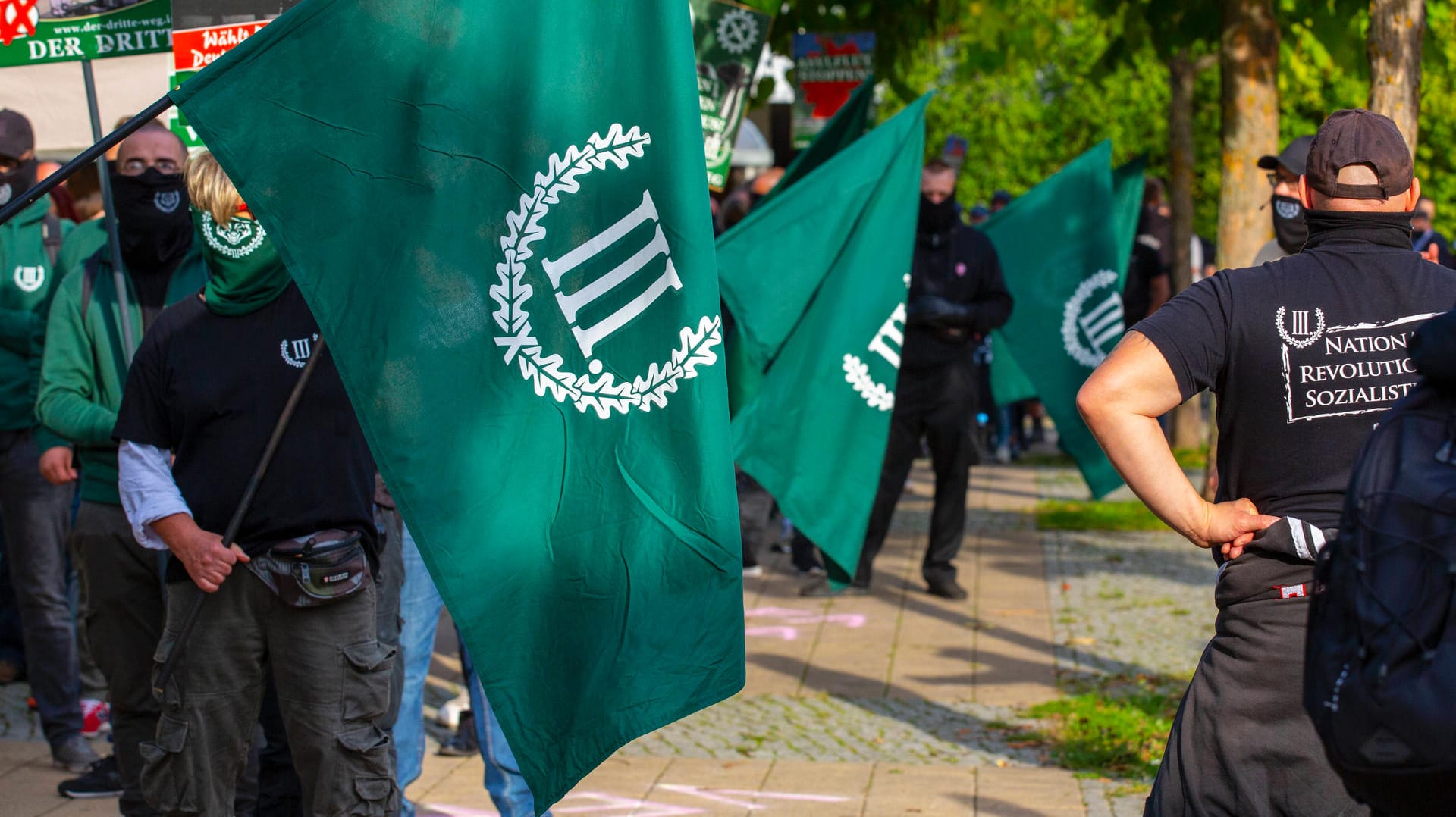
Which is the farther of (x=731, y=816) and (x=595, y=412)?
(x=731, y=816)

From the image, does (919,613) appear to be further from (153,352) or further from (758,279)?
(153,352)

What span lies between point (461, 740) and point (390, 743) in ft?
6.75

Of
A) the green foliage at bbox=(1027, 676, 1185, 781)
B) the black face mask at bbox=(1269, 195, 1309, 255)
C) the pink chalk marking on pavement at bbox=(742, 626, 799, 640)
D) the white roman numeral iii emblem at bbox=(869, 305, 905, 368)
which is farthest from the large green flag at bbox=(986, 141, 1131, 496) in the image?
the black face mask at bbox=(1269, 195, 1309, 255)

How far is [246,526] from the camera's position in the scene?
151 inches

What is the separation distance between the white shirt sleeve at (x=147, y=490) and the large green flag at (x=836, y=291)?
3.29 metres

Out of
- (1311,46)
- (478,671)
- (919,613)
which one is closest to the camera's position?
(478,671)

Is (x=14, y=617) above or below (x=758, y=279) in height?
below

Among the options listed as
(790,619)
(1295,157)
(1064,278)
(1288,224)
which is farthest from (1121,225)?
(1295,157)

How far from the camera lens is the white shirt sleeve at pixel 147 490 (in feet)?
12.5

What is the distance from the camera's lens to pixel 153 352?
3.88m

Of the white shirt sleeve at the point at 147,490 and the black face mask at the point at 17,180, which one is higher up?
the black face mask at the point at 17,180

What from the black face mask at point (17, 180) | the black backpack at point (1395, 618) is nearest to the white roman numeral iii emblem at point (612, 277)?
the black backpack at point (1395, 618)

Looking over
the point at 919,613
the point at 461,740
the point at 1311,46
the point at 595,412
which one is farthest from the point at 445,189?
the point at 1311,46

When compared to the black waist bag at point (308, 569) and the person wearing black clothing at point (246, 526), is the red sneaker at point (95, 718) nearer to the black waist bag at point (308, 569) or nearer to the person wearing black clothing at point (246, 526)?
the person wearing black clothing at point (246, 526)
